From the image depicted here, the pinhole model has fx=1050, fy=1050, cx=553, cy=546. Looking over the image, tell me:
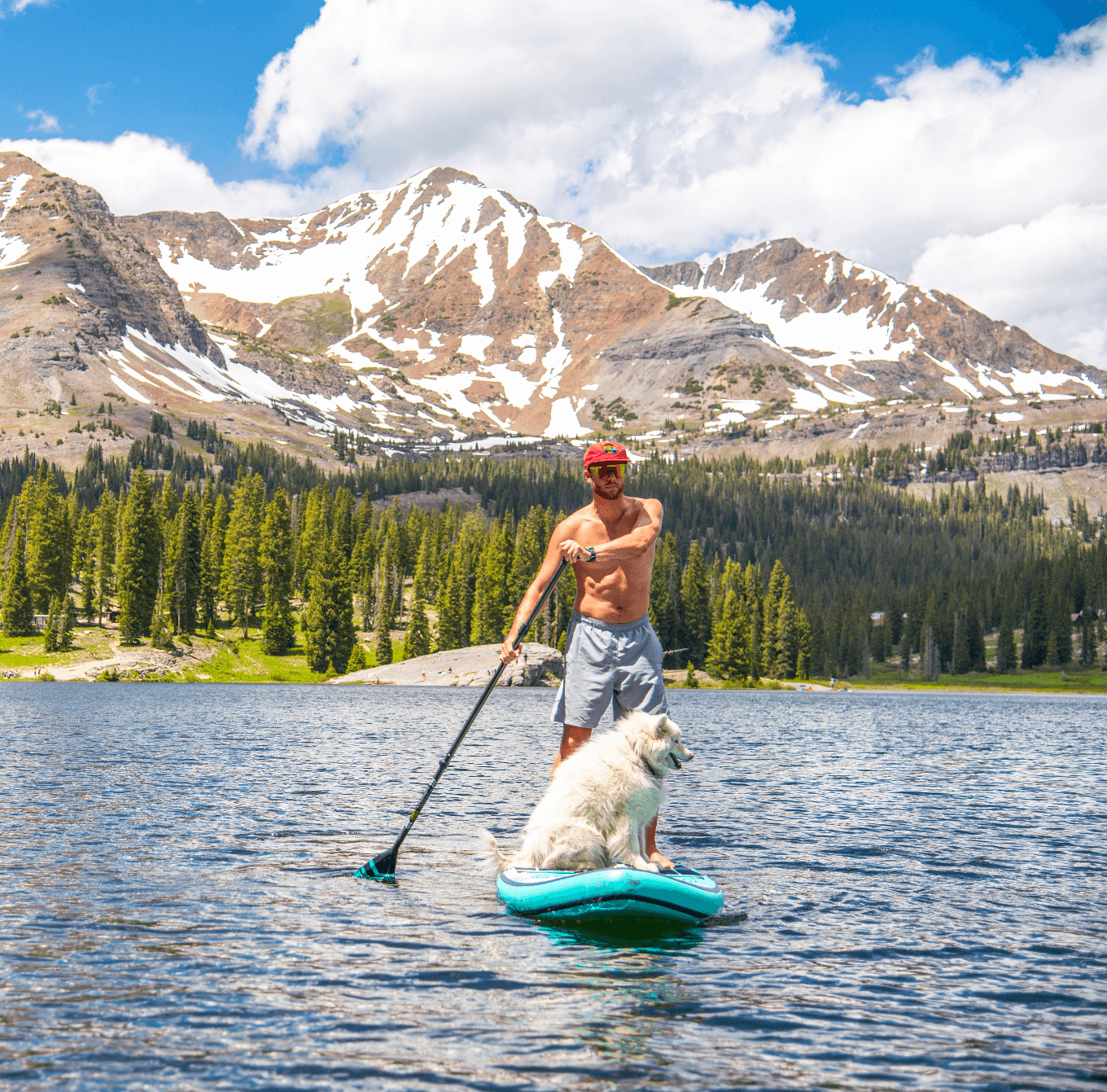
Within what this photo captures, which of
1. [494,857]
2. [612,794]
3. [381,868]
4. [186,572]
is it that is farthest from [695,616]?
[612,794]

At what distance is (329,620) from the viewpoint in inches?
4995

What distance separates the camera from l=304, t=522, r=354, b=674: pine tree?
12638cm

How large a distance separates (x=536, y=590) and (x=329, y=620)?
11448cm

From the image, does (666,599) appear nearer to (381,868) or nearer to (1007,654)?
(1007,654)

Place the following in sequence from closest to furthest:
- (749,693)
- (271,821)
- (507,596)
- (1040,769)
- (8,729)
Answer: (271,821), (1040,769), (8,729), (749,693), (507,596)

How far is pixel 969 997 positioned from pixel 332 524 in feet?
525

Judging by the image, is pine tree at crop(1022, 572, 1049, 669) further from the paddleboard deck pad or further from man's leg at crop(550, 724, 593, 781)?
the paddleboard deck pad

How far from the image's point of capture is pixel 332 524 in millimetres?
166625

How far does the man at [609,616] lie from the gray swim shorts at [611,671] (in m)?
0.01

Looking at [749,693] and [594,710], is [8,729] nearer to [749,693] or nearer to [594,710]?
[594,710]

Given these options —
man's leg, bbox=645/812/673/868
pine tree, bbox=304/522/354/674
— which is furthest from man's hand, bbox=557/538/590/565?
pine tree, bbox=304/522/354/674

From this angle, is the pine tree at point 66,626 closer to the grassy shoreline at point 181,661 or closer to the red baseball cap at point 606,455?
the grassy shoreline at point 181,661

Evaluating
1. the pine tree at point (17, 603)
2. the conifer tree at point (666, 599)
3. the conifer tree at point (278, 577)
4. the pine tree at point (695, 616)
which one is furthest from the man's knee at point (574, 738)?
the pine tree at point (695, 616)

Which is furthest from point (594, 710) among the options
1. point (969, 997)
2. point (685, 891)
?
point (969, 997)
